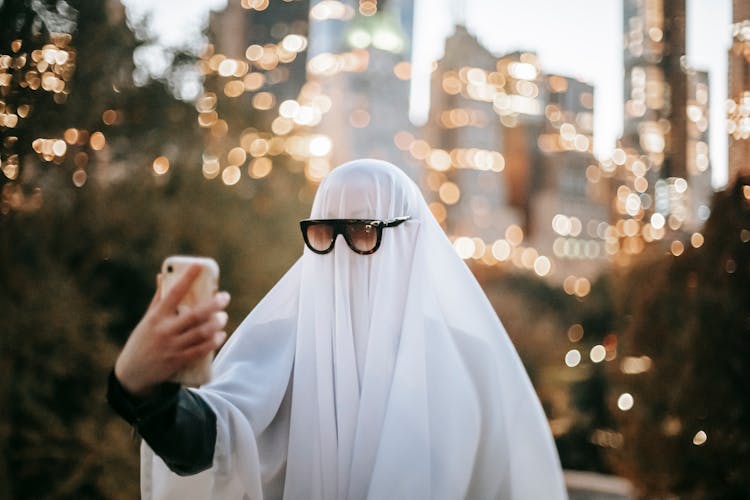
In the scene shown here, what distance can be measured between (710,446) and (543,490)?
3794mm

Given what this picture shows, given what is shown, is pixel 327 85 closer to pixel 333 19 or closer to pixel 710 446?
pixel 333 19

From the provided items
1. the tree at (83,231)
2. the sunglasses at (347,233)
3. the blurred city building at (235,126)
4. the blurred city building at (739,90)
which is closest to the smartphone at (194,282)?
the sunglasses at (347,233)

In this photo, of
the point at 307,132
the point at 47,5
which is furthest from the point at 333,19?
the point at 47,5

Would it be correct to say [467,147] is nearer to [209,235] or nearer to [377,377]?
[209,235]

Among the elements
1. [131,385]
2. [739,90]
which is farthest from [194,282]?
[739,90]

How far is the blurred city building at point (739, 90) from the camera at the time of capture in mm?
4645

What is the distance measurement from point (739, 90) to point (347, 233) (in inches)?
128

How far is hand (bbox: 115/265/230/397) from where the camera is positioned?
1.53m

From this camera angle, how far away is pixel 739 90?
471 cm

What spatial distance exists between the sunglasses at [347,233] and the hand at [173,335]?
2.98ft

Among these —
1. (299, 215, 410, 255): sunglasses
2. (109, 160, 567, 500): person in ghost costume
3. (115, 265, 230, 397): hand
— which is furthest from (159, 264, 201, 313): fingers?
(299, 215, 410, 255): sunglasses

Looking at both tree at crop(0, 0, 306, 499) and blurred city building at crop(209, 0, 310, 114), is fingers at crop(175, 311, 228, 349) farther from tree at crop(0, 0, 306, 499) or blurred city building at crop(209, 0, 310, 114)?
blurred city building at crop(209, 0, 310, 114)

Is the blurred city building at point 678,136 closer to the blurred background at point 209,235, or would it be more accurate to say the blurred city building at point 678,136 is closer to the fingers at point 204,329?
the blurred background at point 209,235

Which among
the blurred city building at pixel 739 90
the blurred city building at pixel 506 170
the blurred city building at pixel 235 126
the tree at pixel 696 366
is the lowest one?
the tree at pixel 696 366
